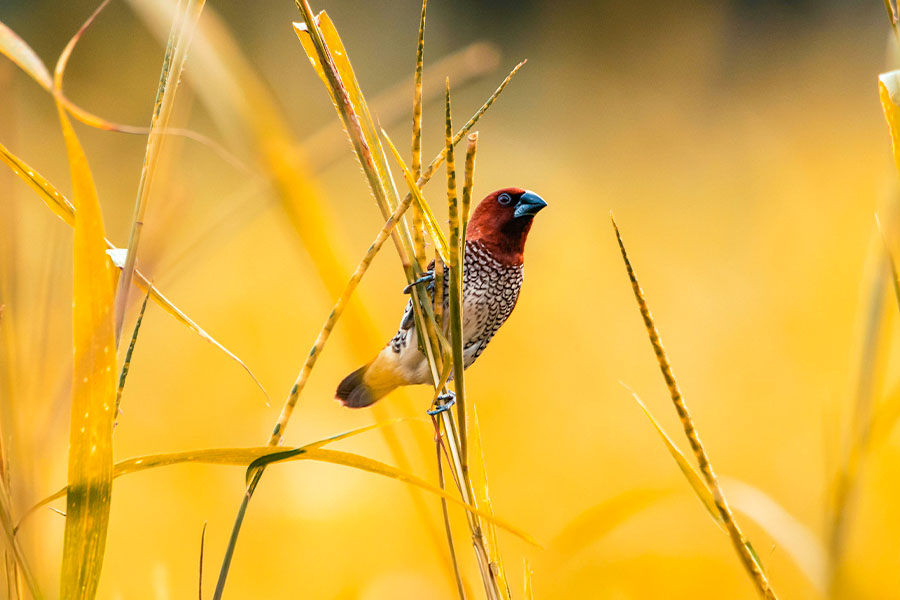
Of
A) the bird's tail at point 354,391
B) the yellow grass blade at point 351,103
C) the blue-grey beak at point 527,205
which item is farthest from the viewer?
the bird's tail at point 354,391

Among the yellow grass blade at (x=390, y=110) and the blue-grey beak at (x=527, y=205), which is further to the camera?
Answer: the blue-grey beak at (x=527, y=205)

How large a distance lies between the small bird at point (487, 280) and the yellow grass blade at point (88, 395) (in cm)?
50

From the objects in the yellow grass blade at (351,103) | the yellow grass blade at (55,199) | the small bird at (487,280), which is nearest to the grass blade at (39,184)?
the yellow grass blade at (55,199)

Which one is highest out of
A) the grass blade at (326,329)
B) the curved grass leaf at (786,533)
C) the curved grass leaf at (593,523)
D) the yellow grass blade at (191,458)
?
the grass blade at (326,329)

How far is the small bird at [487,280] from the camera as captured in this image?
2.55 ft

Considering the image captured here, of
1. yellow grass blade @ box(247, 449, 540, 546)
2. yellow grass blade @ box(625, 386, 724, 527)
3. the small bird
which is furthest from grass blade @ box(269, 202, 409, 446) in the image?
the small bird

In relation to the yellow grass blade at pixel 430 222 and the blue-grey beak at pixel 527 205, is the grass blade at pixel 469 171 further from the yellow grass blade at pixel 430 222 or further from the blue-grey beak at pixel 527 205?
the blue-grey beak at pixel 527 205

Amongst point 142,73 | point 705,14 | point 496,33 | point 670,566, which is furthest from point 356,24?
point 670,566

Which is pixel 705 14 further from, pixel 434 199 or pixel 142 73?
pixel 142 73

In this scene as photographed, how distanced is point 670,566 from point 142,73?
2.82 metres

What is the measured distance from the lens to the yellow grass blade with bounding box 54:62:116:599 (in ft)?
0.76

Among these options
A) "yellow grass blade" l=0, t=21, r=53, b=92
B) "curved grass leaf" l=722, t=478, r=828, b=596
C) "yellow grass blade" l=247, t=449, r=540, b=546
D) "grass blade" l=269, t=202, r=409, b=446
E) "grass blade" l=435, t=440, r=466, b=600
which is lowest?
"curved grass leaf" l=722, t=478, r=828, b=596

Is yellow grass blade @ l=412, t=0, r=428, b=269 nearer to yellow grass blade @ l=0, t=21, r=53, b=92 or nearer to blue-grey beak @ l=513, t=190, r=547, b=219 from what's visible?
yellow grass blade @ l=0, t=21, r=53, b=92

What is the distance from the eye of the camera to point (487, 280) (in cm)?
78
